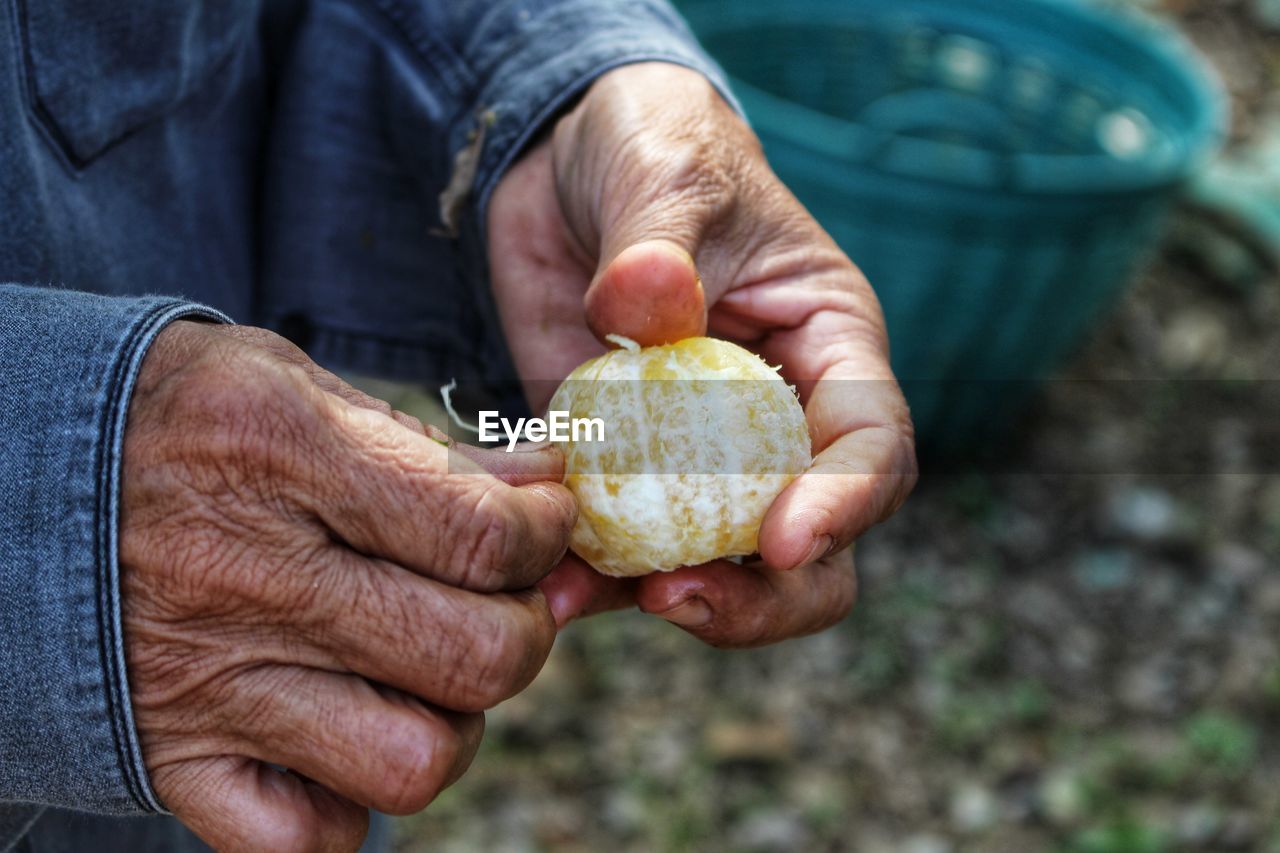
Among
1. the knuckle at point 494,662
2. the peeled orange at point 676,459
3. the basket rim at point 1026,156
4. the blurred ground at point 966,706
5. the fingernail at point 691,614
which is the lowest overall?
the blurred ground at point 966,706

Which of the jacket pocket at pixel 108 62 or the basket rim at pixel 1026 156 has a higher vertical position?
the jacket pocket at pixel 108 62

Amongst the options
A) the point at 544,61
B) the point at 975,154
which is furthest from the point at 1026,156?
the point at 544,61

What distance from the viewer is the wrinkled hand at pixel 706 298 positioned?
141cm

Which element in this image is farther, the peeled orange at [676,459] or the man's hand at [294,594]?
the peeled orange at [676,459]

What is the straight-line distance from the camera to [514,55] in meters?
1.84

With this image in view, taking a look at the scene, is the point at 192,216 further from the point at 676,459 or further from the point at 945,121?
the point at 945,121

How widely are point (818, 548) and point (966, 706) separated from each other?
6.01 feet

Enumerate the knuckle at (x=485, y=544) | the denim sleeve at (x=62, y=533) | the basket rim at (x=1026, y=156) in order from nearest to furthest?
1. the denim sleeve at (x=62, y=533)
2. the knuckle at (x=485, y=544)
3. the basket rim at (x=1026, y=156)

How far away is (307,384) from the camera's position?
108 centimetres

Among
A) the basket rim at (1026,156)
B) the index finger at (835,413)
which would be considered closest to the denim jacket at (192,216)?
the index finger at (835,413)

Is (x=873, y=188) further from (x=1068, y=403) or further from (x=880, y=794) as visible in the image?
(x=880, y=794)

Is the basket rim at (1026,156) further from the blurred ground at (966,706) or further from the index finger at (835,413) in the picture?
the index finger at (835,413)

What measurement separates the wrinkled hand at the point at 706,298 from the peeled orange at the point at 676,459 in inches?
1.6

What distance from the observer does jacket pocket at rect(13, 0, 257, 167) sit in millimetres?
1400
